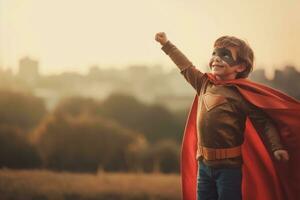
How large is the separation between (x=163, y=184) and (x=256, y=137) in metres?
0.38

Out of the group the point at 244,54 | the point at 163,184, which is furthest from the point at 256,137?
the point at 163,184

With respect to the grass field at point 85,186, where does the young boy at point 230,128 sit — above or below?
above

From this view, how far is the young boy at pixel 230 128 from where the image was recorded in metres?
1.52

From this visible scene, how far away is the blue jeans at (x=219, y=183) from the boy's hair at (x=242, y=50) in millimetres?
315

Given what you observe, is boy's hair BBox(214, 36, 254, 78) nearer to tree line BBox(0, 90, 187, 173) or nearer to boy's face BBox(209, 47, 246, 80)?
boy's face BBox(209, 47, 246, 80)

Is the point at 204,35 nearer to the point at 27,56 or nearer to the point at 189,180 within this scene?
the point at 189,180

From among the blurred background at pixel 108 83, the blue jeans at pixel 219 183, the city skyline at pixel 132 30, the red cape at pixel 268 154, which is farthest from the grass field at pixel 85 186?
the city skyline at pixel 132 30

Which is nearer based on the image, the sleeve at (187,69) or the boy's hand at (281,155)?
the boy's hand at (281,155)

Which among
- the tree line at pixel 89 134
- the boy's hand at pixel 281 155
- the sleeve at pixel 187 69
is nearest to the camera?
the boy's hand at pixel 281 155

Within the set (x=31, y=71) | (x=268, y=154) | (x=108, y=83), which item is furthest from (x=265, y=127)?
(x=31, y=71)

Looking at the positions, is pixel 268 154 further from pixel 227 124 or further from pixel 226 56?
pixel 226 56

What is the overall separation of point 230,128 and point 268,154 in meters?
0.15

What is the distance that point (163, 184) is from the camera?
66.9 inches

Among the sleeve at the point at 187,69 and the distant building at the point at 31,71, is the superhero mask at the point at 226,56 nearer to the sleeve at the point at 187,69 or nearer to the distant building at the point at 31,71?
the sleeve at the point at 187,69
